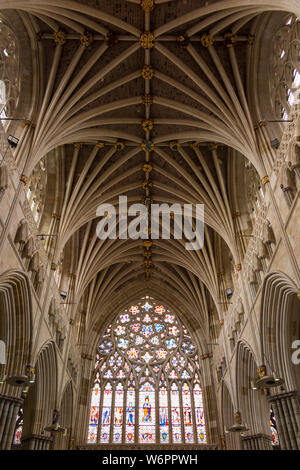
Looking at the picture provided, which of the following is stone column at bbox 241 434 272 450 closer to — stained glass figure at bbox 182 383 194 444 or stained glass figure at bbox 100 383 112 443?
stained glass figure at bbox 182 383 194 444

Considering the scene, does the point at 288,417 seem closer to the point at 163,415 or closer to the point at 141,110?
the point at 163,415

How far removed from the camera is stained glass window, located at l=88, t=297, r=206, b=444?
20578 millimetres

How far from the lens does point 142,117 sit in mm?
17250

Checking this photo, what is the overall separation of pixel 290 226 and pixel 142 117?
369 inches

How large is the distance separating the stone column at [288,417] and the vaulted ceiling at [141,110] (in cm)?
640

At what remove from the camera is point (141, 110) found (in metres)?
17.0

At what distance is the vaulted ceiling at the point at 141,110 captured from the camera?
13656 millimetres

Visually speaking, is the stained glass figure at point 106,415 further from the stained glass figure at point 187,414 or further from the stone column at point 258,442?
the stone column at point 258,442

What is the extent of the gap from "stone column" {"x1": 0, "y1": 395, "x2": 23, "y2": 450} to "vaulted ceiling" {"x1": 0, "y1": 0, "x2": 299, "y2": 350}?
5977 mm

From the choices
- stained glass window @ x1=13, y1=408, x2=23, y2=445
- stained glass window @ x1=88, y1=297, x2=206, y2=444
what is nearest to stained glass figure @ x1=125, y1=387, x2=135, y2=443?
stained glass window @ x1=88, y1=297, x2=206, y2=444

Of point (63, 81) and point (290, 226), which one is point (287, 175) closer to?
point (290, 226)

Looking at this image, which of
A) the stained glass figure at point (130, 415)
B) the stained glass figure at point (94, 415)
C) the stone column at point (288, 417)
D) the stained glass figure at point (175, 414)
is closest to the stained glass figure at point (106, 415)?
the stained glass figure at point (94, 415)

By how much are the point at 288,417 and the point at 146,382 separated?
12.4 m

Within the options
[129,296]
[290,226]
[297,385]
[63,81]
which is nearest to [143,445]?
[129,296]
